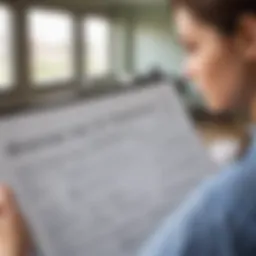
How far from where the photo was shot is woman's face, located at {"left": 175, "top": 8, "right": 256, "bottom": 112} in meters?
0.48

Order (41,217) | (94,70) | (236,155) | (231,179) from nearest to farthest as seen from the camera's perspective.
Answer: (231,179)
(41,217)
(236,155)
(94,70)

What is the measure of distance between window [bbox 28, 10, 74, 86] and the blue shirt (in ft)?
1.62

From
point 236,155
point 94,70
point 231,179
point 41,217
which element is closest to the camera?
point 231,179

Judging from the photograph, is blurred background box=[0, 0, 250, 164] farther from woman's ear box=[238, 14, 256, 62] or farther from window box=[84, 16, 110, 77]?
woman's ear box=[238, 14, 256, 62]

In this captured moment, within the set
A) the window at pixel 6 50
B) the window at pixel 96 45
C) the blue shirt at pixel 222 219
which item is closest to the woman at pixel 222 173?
the blue shirt at pixel 222 219

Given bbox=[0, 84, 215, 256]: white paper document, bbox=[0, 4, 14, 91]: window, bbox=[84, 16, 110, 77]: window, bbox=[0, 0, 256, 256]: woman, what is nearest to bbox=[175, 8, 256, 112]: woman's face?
bbox=[0, 0, 256, 256]: woman

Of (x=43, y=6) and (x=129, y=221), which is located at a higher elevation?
(x=43, y=6)

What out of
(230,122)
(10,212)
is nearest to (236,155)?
(230,122)

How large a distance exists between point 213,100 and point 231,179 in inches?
4.4

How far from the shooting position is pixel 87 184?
1.89 ft

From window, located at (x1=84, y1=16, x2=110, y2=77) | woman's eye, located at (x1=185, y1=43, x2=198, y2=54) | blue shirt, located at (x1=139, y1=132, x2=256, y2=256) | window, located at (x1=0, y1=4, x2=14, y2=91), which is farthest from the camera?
window, located at (x1=84, y1=16, x2=110, y2=77)

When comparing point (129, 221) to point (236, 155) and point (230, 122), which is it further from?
point (230, 122)

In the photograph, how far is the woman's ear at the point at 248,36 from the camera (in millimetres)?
465

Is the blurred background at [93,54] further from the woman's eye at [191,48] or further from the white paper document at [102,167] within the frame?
the woman's eye at [191,48]
